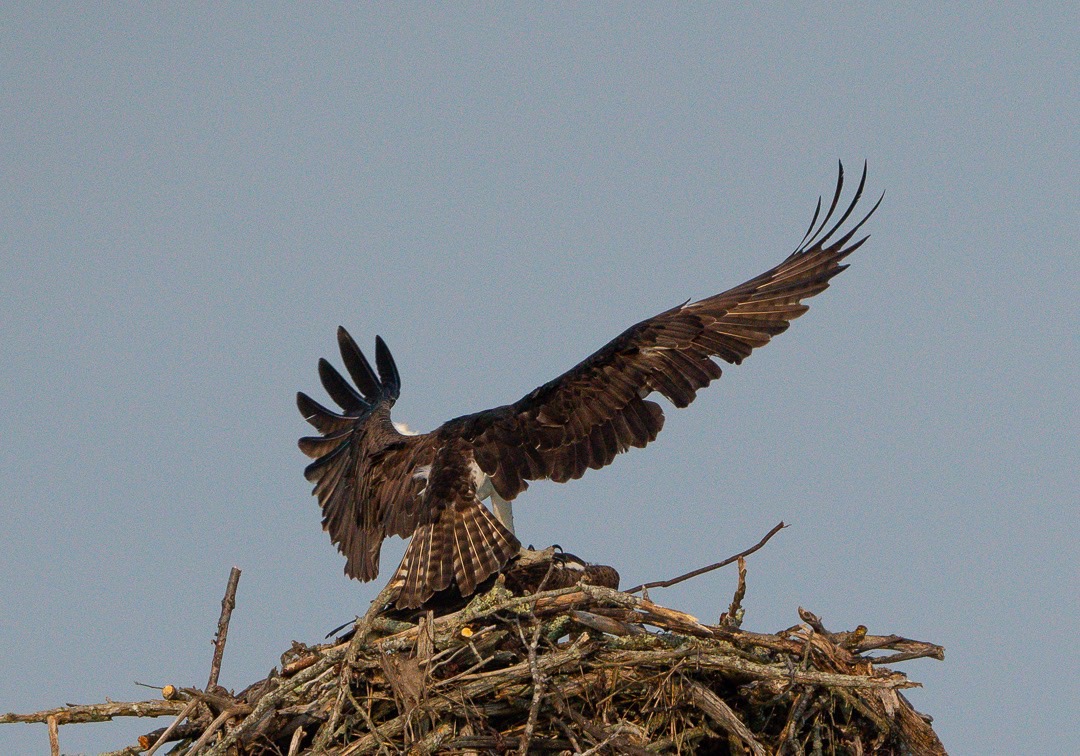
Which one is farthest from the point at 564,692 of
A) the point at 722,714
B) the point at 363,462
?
the point at 363,462

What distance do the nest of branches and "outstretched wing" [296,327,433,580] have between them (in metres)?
1.50

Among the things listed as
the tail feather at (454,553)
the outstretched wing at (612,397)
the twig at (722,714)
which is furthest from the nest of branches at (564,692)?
the outstretched wing at (612,397)

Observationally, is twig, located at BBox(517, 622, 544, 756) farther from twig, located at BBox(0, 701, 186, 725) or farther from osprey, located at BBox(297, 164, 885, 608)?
twig, located at BBox(0, 701, 186, 725)

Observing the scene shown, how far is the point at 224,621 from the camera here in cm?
768

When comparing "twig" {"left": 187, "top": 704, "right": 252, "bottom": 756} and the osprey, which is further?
the osprey

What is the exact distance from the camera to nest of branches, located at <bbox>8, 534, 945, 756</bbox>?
708cm

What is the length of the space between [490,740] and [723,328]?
3.17 m

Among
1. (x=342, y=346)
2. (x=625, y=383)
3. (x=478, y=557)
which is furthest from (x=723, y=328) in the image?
(x=342, y=346)

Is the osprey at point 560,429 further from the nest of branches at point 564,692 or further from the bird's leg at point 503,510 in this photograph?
the nest of branches at point 564,692

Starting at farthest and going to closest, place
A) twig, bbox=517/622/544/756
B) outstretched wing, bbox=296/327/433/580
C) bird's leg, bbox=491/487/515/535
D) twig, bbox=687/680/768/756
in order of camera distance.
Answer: outstretched wing, bbox=296/327/433/580
bird's leg, bbox=491/487/515/535
twig, bbox=687/680/768/756
twig, bbox=517/622/544/756

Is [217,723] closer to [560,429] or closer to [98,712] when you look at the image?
[98,712]

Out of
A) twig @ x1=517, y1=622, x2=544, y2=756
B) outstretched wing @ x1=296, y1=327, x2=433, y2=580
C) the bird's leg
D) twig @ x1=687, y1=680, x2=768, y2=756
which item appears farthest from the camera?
outstretched wing @ x1=296, y1=327, x2=433, y2=580

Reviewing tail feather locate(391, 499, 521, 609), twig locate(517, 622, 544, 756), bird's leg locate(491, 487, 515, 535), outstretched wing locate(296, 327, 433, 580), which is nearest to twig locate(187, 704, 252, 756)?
tail feather locate(391, 499, 521, 609)

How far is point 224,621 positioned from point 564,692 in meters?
1.92
